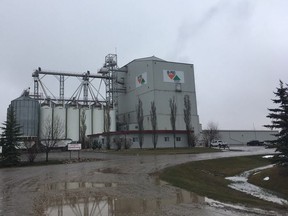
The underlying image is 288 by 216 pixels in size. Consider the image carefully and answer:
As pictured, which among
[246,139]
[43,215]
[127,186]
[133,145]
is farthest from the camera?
[246,139]

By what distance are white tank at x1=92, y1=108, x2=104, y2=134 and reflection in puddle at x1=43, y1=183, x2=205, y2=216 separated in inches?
2653

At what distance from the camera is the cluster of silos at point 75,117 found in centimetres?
7625

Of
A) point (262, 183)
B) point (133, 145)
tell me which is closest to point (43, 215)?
point (262, 183)

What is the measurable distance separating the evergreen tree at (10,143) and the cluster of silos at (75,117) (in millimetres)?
41543

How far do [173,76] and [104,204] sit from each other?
214ft

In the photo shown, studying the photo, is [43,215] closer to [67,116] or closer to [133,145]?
[133,145]

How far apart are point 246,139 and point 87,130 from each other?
48000 millimetres

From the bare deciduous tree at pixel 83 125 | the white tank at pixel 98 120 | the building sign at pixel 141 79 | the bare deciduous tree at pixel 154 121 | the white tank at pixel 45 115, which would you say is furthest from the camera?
the white tank at pixel 98 120

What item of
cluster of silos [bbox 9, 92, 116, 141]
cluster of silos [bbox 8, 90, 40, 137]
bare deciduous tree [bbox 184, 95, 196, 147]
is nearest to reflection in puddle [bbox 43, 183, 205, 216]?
bare deciduous tree [bbox 184, 95, 196, 147]

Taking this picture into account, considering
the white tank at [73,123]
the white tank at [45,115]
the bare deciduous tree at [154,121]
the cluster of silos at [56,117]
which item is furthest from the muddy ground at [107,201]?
the white tank at [73,123]

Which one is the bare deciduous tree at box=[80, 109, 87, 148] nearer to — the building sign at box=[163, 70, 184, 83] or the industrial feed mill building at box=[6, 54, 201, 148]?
the industrial feed mill building at box=[6, 54, 201, 148]

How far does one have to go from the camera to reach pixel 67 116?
7819 cm

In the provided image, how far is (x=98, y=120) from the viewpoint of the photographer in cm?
8025

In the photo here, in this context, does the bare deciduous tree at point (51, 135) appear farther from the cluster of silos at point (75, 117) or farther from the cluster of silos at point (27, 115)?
the cluster of silos at point (27, 115)
